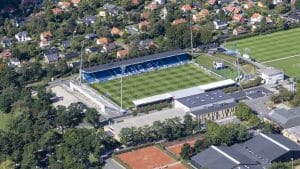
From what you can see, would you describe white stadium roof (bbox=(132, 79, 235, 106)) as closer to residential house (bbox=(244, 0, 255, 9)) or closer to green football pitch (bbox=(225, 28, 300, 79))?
green football pitch (bbox=(225, 28, 300, 79))

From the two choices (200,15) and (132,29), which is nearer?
(132,29)

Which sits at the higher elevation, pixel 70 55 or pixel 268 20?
pixel 268 20

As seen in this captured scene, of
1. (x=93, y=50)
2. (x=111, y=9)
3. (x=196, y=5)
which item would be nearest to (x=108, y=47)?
(x=93, y=50)

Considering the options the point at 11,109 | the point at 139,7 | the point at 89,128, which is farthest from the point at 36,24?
the point at 89,128

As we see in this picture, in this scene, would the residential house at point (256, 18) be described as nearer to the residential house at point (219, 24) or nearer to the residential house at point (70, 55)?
the residential house at point (219, 24)

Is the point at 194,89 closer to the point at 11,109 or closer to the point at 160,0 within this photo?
the point at 11,109

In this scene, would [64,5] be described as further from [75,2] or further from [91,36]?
[91,36]

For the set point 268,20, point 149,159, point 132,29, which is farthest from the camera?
point 132,29
